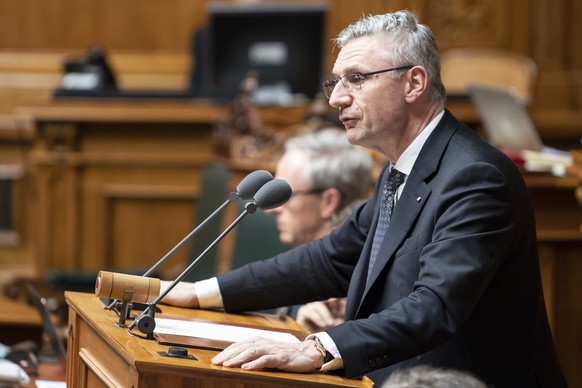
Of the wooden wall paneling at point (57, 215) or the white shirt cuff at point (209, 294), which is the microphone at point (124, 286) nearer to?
the white shirt cuff at point (209, 294)

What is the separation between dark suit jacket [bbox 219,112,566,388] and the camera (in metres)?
2.20

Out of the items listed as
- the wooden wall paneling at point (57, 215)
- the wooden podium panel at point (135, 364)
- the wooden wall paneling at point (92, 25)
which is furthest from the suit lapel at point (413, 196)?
the wooden wall paneling at point (92, 25)

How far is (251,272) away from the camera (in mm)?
2828

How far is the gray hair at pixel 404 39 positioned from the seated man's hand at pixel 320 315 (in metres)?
1.02

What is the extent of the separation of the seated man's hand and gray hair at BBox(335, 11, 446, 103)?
1017 millimetres

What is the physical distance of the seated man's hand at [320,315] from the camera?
3359 mm

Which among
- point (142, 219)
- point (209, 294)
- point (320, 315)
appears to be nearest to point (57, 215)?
point (142, 219)

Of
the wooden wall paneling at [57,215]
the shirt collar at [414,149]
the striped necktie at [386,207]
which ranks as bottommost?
the wooden wall paneling at [57,215]

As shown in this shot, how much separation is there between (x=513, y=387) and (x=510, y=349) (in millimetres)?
90

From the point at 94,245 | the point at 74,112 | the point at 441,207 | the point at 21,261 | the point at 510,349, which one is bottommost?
the point at 21,261

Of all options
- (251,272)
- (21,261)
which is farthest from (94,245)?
(251,272)

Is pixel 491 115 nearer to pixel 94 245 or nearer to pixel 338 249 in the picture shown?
pixel 338 249

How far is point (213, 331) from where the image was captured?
2430mm

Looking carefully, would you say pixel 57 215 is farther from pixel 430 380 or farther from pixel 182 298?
pixel 430 380
